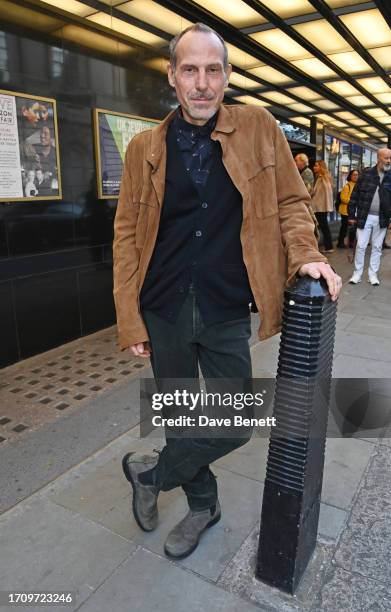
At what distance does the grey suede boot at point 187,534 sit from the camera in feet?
7.02

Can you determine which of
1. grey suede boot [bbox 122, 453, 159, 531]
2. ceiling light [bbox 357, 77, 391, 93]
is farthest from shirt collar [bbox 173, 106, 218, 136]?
ceiling light [bbox 357, 77, 391, 93]

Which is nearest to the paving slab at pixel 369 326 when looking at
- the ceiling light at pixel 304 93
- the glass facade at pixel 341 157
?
the ceiling light at pixel 304 93

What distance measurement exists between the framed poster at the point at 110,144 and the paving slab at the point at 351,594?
4249mm

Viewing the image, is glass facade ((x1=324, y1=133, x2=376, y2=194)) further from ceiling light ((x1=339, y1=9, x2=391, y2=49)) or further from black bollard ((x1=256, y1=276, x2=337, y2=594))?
black bollard ((x1=256, y1=276, x2=337, y2=594))

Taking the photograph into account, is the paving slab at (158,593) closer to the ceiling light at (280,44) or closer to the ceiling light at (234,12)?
the ceiling light at (234,12)

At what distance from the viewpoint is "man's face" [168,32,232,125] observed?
5.79 feet

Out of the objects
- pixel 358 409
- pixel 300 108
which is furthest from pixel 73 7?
pixel 300 108

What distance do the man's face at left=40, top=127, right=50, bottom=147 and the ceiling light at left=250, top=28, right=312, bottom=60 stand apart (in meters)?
4.00

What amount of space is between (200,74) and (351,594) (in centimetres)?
208

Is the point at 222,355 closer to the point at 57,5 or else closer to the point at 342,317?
the point at 342,317

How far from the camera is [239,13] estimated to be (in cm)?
621

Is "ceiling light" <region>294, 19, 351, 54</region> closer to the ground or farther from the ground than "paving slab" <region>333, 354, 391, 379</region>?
farther from the ground

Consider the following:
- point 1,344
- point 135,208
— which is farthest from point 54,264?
point 135,208

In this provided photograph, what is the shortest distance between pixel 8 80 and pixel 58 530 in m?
3.61
